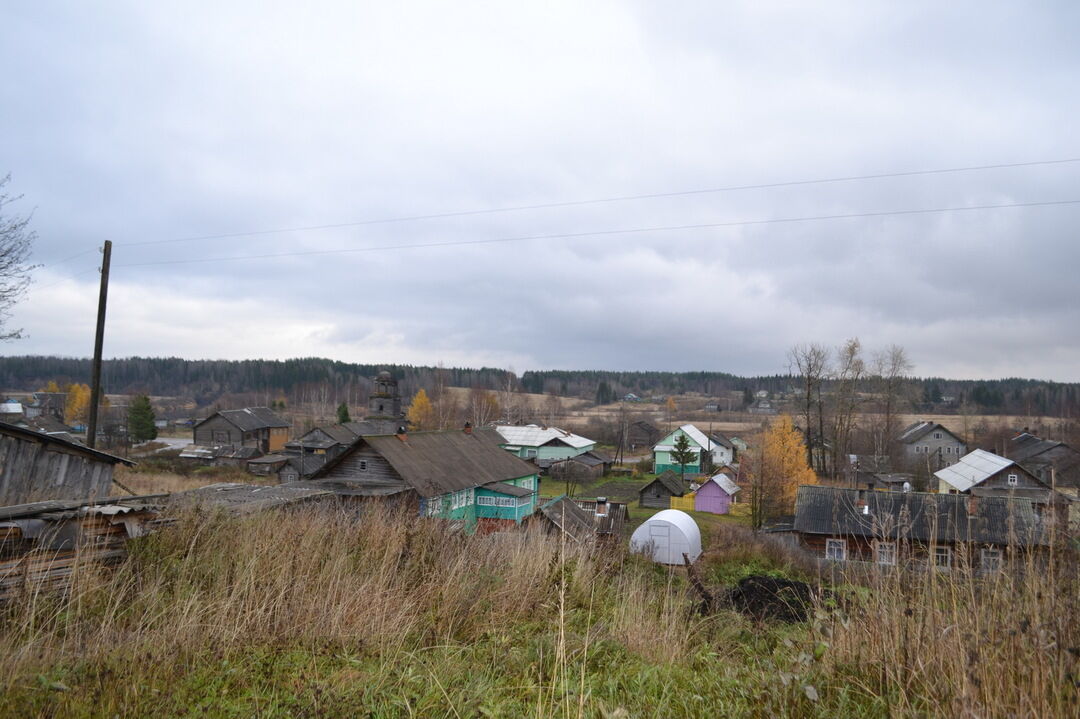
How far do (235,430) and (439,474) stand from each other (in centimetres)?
4082

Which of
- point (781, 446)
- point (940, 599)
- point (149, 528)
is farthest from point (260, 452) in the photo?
point (940, 599)

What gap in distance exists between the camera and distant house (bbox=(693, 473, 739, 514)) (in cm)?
3853

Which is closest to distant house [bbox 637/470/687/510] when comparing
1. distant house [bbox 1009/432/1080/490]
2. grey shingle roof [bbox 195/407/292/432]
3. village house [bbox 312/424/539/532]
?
village house [bbox 312/424/539/532]

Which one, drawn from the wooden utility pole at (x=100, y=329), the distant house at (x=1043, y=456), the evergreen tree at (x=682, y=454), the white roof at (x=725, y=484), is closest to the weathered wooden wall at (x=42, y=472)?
the wooden utility pole at (x=100, y=329)

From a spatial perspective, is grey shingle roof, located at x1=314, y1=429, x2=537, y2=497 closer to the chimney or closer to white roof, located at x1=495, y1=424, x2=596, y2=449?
the chimney

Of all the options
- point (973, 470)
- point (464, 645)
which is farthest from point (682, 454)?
point (464, 645)

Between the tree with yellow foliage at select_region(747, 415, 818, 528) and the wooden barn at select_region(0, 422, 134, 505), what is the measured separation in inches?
1134

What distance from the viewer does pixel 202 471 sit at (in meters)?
43.2

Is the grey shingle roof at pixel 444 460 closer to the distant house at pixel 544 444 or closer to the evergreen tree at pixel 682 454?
the evergreen tree at pixel 682 454

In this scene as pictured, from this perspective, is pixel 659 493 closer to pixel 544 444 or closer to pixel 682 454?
pixel 682 454

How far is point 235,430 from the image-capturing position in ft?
186

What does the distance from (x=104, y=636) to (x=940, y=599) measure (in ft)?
17.6

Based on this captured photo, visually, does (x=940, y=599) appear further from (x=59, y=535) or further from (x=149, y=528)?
(x=59, y=535)

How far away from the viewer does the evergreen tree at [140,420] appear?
2131 inches
